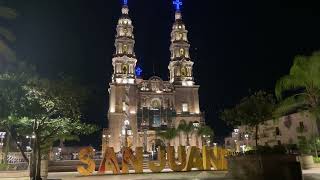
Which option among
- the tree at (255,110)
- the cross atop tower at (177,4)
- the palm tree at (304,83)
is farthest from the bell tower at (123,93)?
the tree at (255,110)

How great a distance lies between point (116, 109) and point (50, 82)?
5542cm

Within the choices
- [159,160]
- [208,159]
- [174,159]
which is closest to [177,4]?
[208,159]

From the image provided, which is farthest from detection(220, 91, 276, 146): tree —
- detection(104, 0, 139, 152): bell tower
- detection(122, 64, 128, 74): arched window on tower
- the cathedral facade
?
detection(122, 64, 128, 74): arched window on tower

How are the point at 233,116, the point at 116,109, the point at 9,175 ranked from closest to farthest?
the point at 233,116, the point at 9,175, the point at 116,109

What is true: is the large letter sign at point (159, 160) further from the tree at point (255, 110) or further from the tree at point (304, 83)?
the tree at point (255, 110)

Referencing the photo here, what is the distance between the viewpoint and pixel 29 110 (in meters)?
18.3

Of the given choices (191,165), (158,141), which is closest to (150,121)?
(158,141)

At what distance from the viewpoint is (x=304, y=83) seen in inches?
919

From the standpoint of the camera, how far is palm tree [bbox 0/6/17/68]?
51.9 ft

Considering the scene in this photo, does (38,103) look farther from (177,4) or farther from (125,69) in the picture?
(177,4)

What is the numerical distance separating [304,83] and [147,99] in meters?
57.4

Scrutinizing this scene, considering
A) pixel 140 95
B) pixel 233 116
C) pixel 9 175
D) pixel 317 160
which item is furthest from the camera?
pixel 140 95

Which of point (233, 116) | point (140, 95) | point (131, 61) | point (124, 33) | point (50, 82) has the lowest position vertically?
point (233, 116)

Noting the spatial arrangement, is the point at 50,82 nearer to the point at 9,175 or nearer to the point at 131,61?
the point at 9,175
